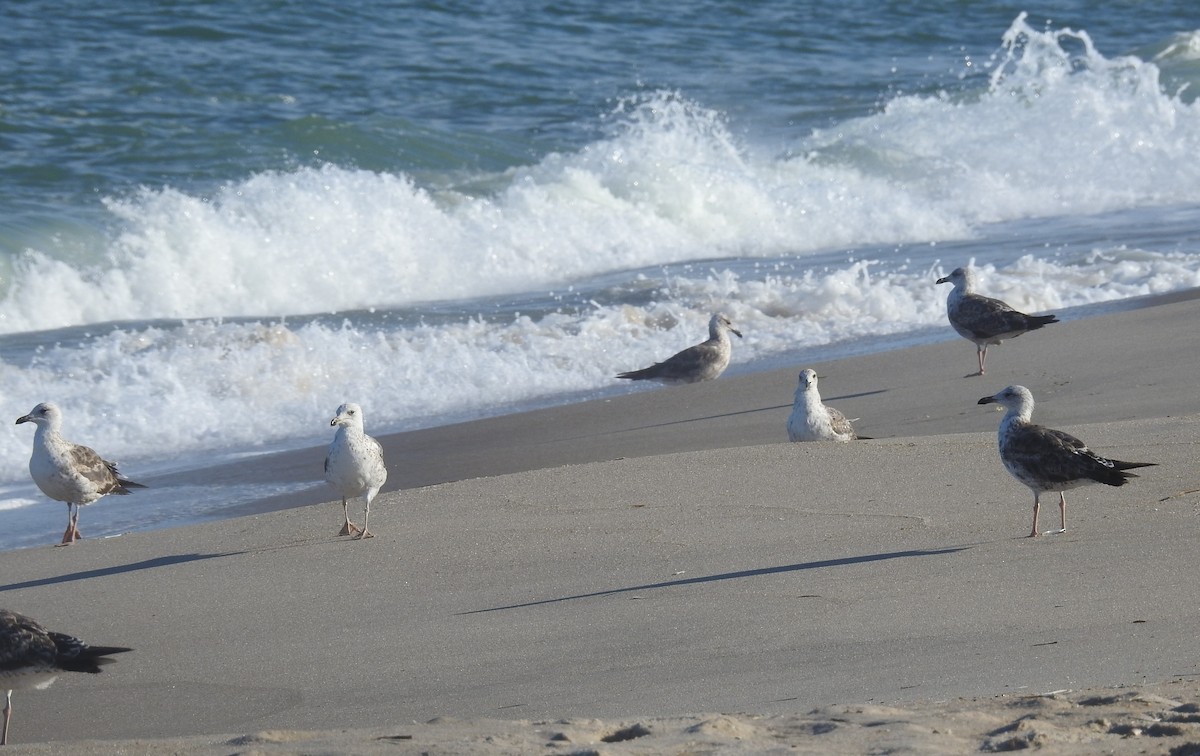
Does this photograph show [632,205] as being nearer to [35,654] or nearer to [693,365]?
[693,365]

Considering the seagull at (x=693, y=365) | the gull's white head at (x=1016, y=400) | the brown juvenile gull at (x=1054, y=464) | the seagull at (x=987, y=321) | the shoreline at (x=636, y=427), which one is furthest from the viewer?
the seagull at (x=693, y=365)

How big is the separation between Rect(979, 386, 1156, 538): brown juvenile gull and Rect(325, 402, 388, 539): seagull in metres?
2.97

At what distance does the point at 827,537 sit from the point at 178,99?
16.3m

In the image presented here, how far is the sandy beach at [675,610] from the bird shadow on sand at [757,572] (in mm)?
17

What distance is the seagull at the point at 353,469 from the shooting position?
751 centimetres

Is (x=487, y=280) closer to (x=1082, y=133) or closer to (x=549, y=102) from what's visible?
(x=549, y=102)

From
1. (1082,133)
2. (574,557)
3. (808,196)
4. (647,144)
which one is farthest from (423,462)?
(1082,133)

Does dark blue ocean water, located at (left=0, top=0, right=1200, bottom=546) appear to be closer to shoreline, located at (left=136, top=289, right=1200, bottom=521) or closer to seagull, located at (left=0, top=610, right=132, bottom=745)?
shoreline, located at (left=136, top=289, right=1200, bottom=521)

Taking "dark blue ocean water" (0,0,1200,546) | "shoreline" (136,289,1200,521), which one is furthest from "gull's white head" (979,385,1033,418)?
"dark blue ocean water" (0,0,1200,546)

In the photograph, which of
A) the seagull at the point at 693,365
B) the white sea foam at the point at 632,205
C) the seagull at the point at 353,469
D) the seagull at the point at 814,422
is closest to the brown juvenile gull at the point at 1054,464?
the seagull at the point at 814,422

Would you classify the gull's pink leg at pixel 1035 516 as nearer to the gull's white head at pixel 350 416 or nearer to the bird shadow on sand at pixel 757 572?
the bird shadow on sand at pixel 757 572

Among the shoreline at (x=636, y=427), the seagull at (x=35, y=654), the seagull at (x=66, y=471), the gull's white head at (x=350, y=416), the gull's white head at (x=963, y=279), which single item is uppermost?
the gull's white head at (x=963, y=279)

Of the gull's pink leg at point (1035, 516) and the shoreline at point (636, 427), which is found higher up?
the gull's pink leg at point (1035, 516)

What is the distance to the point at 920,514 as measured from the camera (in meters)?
6.95
